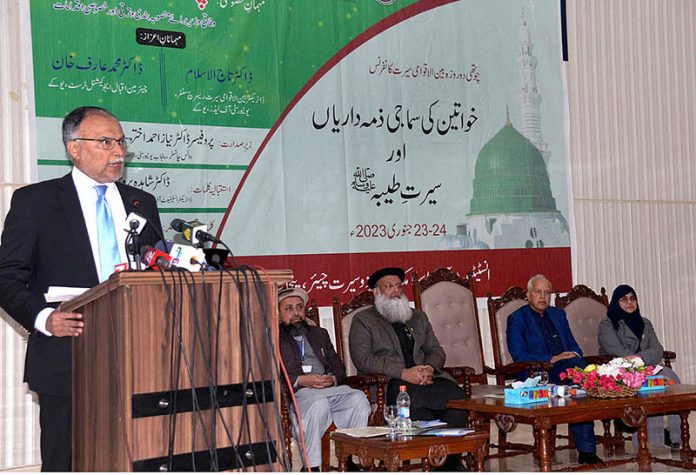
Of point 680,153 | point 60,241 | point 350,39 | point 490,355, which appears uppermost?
point 350,39

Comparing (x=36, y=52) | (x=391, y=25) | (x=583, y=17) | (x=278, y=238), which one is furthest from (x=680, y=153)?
(x=36, y=52)

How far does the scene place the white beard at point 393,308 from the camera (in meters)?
5.43

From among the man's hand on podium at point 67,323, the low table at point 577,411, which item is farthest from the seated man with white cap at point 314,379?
the man's hand on podium at point 67,323

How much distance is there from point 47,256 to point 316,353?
→ 2777 millimetres

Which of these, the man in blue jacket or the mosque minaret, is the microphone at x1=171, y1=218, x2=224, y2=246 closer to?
the man in blue jacket

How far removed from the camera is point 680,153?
7.73 metres

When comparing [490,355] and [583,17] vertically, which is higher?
[583,17]

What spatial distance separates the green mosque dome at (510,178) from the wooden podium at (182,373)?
4.48 meters

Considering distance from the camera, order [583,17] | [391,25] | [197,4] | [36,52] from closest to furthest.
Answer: [36,52], [197,4], [391,25], [583,17]

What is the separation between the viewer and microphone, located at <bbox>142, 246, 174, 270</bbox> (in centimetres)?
219

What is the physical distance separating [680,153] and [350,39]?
3.35 meters

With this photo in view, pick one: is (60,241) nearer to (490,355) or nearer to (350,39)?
(350,39)

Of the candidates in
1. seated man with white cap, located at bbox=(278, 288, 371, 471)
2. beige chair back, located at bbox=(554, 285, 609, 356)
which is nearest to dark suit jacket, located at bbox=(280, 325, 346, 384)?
seated man with white cap, located at bbox=(278, 288, 371, 471)

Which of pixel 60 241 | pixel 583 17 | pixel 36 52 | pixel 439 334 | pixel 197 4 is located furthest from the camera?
pixel 583 17
